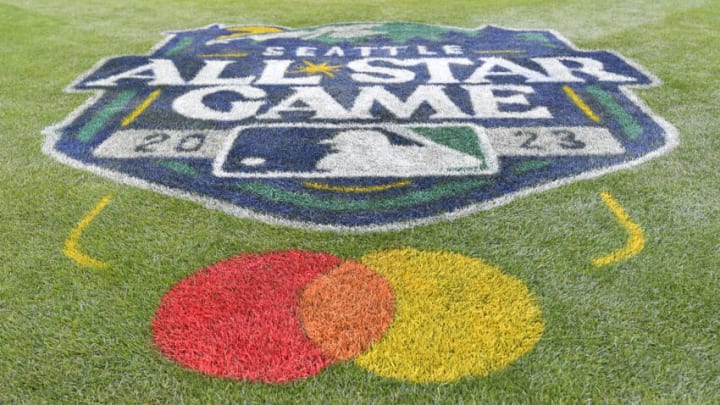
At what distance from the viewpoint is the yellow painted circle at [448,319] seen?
158 centimetres

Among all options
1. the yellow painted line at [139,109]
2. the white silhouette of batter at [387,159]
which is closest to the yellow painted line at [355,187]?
the white silhouette of batter at [387,159]

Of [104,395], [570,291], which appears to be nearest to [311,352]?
[104,395]

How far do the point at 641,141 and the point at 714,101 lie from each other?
1.00m

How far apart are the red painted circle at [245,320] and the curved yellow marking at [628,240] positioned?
0.99 m

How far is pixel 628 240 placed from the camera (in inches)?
83.1

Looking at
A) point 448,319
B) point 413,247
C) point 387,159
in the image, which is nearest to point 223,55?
point 387,159

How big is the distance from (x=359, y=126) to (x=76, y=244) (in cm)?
170

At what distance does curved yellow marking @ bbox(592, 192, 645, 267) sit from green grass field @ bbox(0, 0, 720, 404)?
0.03 meters

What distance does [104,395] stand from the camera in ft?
4.96

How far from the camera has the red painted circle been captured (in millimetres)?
1587

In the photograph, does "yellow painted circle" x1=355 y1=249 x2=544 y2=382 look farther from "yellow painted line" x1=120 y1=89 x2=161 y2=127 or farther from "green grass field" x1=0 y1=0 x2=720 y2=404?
"yellow painted line" x1=120 y1=89 x2=161 y2=127

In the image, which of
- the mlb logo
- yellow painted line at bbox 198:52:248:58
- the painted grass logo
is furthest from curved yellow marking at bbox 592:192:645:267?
yellow painted line at bbox 198:52:248:58

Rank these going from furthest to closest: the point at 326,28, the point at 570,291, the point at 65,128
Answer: the point at 326,28
the point at 65,128
the point at 570,291

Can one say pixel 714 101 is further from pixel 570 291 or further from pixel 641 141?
pixel 570 291
